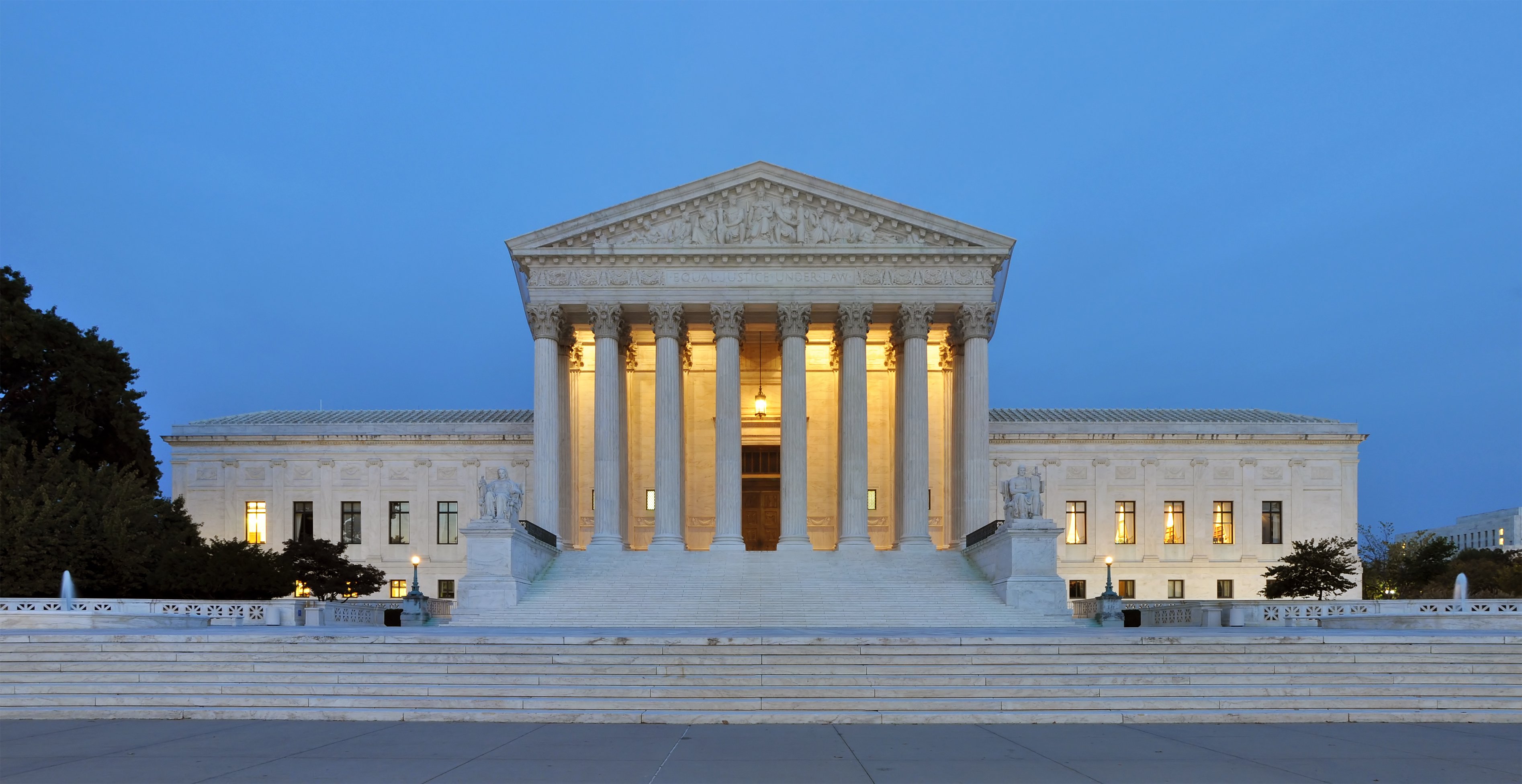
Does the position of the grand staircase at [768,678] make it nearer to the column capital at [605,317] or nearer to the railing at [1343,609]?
the railing at [1343,609]

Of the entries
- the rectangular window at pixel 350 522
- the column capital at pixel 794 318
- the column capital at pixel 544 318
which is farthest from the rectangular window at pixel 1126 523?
the rectangular window at pixel 350 522

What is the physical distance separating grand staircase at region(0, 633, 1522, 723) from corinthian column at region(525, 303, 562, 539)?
23.4m

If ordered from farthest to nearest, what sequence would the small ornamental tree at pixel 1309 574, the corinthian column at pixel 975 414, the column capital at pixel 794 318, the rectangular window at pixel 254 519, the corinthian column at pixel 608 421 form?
1. the rectangular window at pixel 254 519
2. the small ornamental tree at pixel 1309 574
3. the column capital at pixel 794 318
4. the corinthian column at pixel 975 414
5. the corinthian column at pixel 608 421

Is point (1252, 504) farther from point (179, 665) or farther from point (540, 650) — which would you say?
point (179, 665)

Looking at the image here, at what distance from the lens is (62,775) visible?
12711 mm

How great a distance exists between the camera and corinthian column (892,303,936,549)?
44.6 metres

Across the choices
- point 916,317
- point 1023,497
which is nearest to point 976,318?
point 916,317

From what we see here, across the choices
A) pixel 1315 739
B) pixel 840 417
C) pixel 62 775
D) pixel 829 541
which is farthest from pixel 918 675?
pixel 829 541

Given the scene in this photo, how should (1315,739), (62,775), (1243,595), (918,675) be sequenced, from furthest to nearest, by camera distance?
(1243,595)
(918,675)
(1315,739)
(62,775)

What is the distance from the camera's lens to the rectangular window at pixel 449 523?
57406mm

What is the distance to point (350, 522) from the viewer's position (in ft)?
190

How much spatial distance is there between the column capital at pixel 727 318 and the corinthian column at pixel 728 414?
0.7 inches

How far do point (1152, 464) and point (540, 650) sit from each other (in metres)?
46.0

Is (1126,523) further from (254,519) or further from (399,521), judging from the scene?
(254,519)
